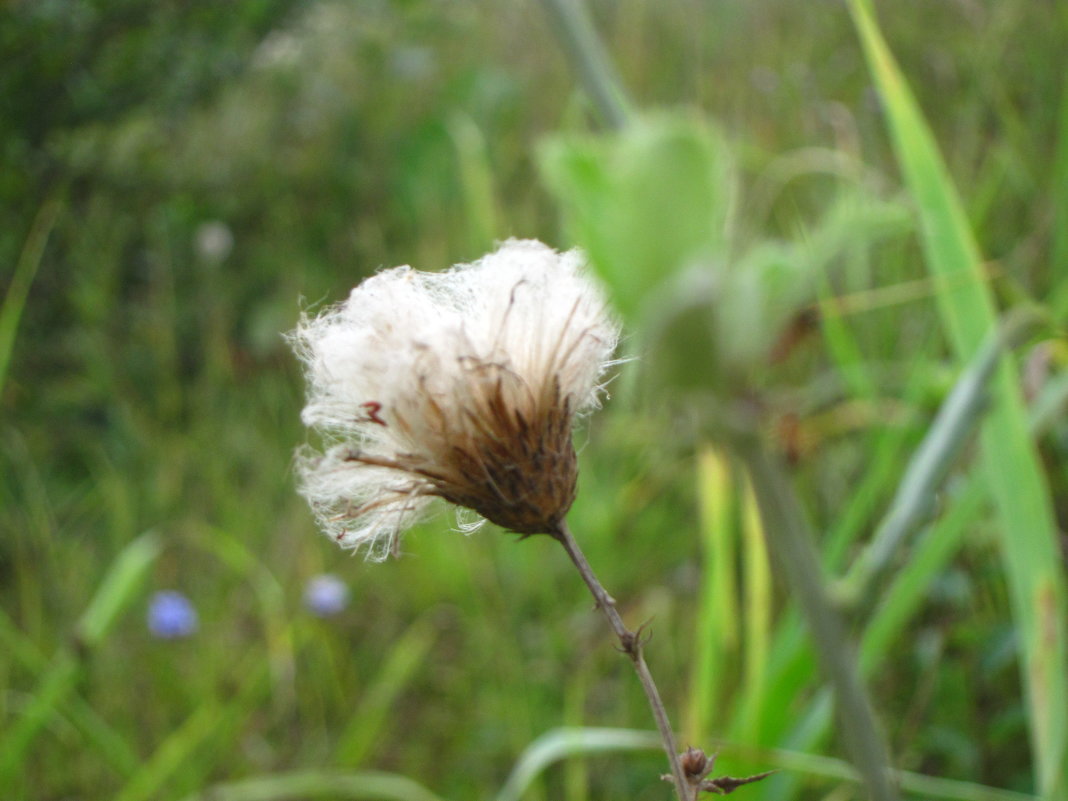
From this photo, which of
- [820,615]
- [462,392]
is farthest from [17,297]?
[820,615]

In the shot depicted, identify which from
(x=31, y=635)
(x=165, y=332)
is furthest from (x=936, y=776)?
(x=165, y=332)

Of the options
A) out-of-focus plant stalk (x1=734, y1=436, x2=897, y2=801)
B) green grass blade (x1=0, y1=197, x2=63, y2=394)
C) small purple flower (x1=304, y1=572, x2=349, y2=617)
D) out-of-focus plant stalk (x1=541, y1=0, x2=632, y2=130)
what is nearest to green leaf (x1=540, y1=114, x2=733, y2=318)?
out-of-focus plant stalk (x1=734, y1=436, x2=897, y2=801)

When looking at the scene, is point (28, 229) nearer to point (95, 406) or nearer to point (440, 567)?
point (95, 406)

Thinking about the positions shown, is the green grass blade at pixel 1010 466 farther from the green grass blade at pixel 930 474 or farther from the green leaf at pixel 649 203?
the green leaf at pixel 649 203

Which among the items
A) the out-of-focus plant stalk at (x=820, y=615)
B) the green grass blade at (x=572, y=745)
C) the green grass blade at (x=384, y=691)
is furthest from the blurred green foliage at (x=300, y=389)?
the out-of-focus plant stalk at (x=820, y=615)

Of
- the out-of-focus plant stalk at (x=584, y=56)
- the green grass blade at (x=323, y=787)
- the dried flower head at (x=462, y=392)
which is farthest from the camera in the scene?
the green grass blade at (x=323, y=787)

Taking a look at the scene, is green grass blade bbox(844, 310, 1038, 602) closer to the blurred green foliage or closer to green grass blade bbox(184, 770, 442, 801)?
the blurred green foliage

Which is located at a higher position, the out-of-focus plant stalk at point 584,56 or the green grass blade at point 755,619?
the out-of-focus plant stalk at point 584,56

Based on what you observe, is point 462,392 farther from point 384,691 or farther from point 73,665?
point 384,691
